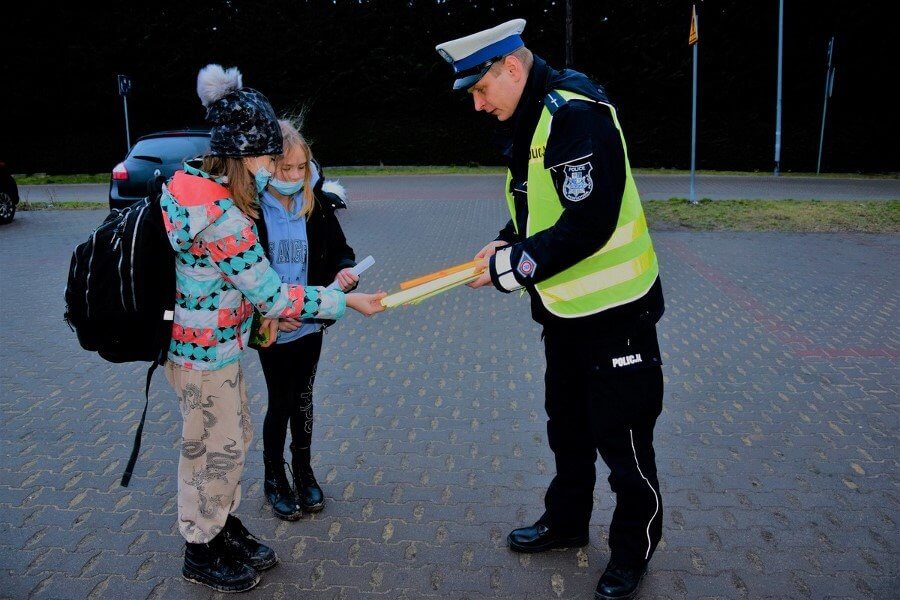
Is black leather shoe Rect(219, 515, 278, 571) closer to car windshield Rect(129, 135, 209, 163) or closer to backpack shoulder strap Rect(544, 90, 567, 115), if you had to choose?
backpack shoulder strap Rect(544, 90, 567, 115)

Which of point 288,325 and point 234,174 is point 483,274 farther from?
point 234,174

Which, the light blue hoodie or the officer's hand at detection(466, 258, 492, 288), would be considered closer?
the officer's hand at detection(466, 258, 492, 288)

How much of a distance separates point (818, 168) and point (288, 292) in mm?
24050

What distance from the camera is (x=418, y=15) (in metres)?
25.0

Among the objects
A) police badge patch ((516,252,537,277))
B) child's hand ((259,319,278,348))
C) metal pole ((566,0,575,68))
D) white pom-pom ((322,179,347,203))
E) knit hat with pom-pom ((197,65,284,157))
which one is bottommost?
child's hand ((259,319,278,348))

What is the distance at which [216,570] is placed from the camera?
10.8 ft


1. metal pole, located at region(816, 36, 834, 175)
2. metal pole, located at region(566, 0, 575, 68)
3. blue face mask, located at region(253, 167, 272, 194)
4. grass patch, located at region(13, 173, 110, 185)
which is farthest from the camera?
grass patch, located at region(13, 173, 110, 185)

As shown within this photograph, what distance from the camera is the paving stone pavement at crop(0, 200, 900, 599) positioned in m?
3.42

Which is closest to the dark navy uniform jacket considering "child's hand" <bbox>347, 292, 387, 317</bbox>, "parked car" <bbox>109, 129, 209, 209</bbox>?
"child's hand" <bbox>347, 292, 387, 317</bbox>

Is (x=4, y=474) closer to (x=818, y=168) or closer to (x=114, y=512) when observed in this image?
(x=114, y=512)

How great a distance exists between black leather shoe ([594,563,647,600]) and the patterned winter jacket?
152 centimetres

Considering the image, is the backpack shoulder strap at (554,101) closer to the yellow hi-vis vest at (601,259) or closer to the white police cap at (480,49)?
the yellow hi-vis vest at (601,259)

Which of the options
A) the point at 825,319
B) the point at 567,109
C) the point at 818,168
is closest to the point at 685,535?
the point at 567,109

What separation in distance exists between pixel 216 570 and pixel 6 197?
13.4 m
